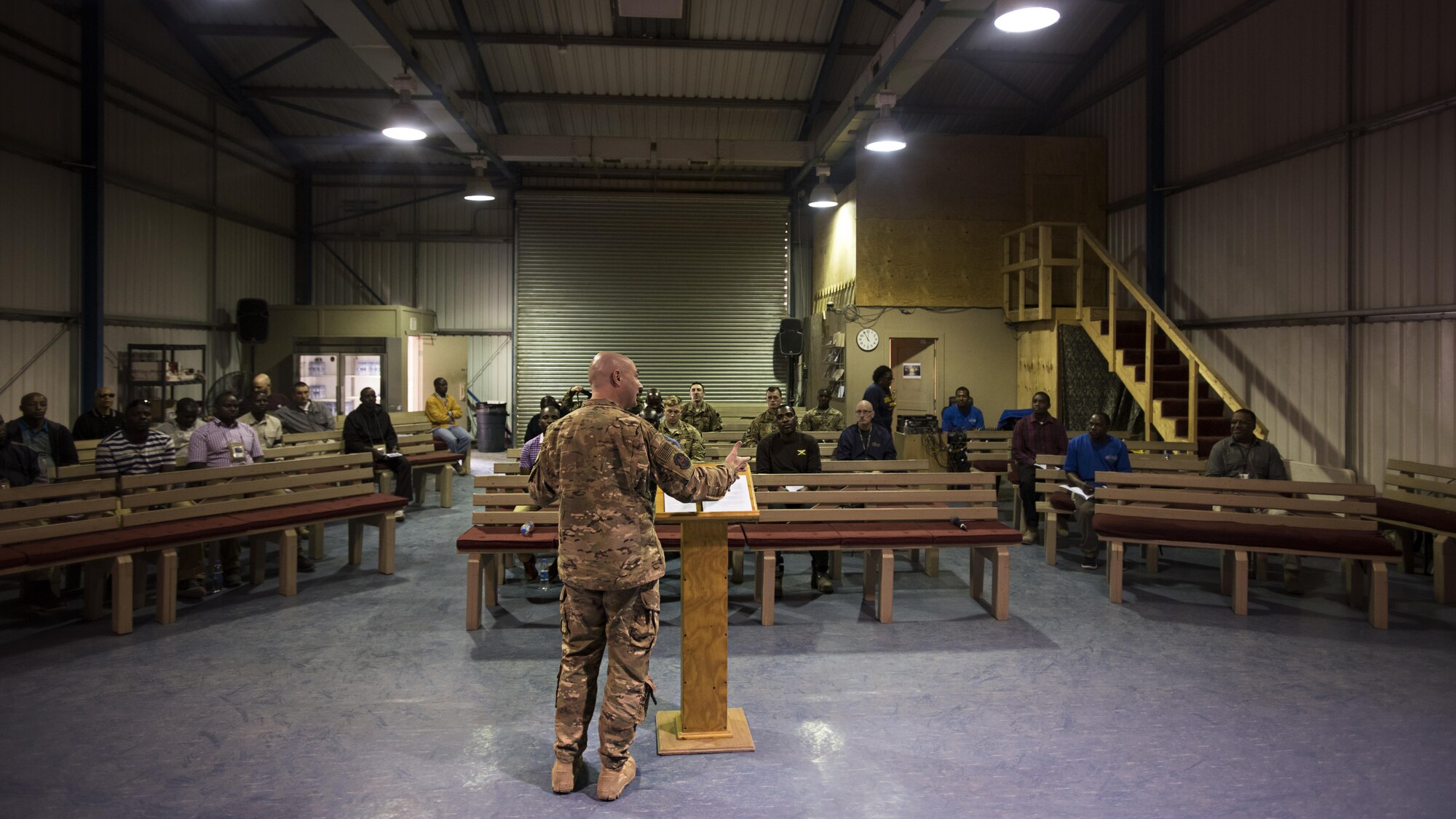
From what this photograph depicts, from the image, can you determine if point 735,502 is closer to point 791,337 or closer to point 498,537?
point 498,537

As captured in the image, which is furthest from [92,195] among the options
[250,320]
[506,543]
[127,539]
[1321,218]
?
[1321,218]

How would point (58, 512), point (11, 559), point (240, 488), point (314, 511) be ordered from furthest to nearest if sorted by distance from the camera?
point (314, 511) → point (240, 488) → point (58, 512) → point (11, 559)

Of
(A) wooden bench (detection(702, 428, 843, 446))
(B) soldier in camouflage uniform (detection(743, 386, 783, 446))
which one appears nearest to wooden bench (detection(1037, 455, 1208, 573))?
(A) wooden bench (detection(702, 428, 843, 446))

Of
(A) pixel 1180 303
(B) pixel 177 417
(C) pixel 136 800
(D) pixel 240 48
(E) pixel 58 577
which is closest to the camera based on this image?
(C) pixel 136 800

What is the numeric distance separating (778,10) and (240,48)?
8445 millimetres

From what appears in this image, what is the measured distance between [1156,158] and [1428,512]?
7367mm

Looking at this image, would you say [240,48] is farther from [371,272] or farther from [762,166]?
[762,166]

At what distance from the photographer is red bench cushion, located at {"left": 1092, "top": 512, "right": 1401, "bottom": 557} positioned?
19.9 feet

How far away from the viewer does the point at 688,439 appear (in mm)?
7938

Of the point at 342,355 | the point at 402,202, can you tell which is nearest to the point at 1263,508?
the point at 342,355

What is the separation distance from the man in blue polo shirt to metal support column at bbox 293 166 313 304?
15.4 m

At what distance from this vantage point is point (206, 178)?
14352mm

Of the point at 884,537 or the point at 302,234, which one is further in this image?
the point at 302,234

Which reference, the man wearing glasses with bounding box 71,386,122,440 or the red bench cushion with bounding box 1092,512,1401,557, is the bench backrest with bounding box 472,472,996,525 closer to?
the red bench cushion with bounding box 1092,512,1401,557
